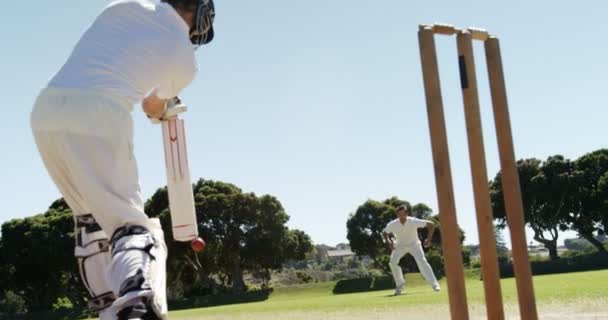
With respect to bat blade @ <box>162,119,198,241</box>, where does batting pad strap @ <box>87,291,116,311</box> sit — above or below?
A: below

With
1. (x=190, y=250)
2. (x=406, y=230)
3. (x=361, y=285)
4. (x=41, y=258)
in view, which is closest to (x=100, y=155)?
(x=406, y=230)

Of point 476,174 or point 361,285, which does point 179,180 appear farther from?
point 361,285

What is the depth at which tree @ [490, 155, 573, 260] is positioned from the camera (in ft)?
192

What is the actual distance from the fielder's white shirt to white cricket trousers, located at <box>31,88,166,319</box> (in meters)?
12.4

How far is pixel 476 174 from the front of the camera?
4316 millimetres

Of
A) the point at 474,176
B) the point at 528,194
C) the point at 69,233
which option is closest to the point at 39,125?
the point at 474,176

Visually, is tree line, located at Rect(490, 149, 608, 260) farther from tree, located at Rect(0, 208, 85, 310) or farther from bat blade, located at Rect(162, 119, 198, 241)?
bat blade, located at Rect(162, 119, 198, 241)

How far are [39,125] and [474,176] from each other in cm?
252

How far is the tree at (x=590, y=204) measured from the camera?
56594 mm

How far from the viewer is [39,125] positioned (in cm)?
318

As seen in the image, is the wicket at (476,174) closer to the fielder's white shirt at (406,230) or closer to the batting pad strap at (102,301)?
the batting pad strap at (102,301)

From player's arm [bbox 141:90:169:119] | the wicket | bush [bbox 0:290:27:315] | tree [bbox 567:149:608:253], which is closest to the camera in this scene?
player's arm [bbox 141:90:169:119]

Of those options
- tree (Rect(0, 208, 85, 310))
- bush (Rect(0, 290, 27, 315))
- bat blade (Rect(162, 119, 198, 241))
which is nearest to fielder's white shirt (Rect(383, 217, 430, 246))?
bat blade (Rect(162, 119, 198, 241))

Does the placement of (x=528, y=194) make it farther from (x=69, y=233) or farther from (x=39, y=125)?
(x=39, y=125)
